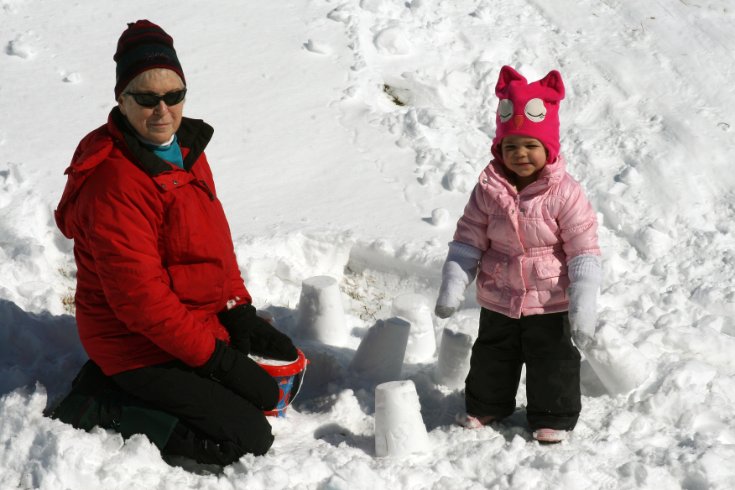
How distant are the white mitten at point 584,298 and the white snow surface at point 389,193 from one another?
0.44 metres

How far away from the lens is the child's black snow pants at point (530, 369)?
3322mm

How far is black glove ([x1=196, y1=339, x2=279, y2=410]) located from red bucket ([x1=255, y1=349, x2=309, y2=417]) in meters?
0.06

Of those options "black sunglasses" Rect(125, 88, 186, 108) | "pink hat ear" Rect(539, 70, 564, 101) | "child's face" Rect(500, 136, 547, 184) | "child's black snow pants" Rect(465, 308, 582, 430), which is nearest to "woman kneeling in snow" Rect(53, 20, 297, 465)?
"black sunglasses" Rect(125, 88, 186, 108)

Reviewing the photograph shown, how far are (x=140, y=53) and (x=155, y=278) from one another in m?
0.69

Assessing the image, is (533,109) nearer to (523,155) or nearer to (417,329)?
(523,155)

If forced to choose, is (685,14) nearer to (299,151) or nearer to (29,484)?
(299,151)

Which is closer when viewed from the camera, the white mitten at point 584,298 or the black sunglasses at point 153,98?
the black sunglasses at point 153,98

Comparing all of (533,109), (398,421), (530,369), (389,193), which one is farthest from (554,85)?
(389,193)

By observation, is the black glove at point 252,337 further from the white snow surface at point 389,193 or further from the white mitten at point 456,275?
the white mitten at point 456,275

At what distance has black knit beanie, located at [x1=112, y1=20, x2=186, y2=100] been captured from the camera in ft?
9.71

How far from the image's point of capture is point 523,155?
3137 millimetres

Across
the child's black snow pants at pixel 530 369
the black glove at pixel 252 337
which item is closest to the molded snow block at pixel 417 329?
the child's black snow pants at pixel 530 369

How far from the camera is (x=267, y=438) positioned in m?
3.27

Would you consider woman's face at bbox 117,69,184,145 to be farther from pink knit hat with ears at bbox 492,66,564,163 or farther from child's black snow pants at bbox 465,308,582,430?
child's black snow pants at bbox 465,308,582,430
